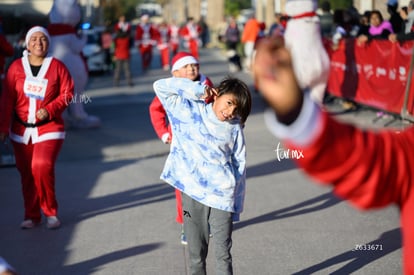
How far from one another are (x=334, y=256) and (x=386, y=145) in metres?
4.18

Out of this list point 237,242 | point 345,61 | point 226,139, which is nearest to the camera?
point 226,139

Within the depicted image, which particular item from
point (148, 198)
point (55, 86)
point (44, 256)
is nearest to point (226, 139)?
point (44, 256)

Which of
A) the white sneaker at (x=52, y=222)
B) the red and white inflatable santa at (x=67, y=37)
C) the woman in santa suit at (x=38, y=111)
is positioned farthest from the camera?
the red and white inflatable santa at (x=67, y=37)

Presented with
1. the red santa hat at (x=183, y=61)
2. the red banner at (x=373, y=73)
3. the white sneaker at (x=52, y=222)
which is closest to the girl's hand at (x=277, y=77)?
the red santa hat at (x=183, y=61)

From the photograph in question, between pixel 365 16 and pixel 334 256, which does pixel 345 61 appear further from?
pixel 334 256

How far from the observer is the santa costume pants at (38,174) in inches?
289

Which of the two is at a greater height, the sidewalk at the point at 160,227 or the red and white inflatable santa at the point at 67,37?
the red and white inflatable santa at the point at 67,37

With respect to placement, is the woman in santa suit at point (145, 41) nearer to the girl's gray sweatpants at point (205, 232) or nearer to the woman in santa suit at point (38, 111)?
the woman in santa suit at point (38, 111)

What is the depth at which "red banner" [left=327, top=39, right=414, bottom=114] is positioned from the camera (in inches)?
475

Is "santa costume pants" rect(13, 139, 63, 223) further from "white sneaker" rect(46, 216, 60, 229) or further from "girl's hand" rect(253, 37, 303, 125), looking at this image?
"girl's hand" rect(253, 37, 303, 125)

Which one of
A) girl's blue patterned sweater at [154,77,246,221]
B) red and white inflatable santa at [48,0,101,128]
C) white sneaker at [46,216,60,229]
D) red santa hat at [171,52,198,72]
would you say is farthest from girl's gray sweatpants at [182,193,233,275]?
red and white inflatable santa at [48,0,101,128]

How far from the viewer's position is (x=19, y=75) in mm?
7402

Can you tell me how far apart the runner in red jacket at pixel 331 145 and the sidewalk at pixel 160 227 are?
3.74m

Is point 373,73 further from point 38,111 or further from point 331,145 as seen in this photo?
point 331,145
